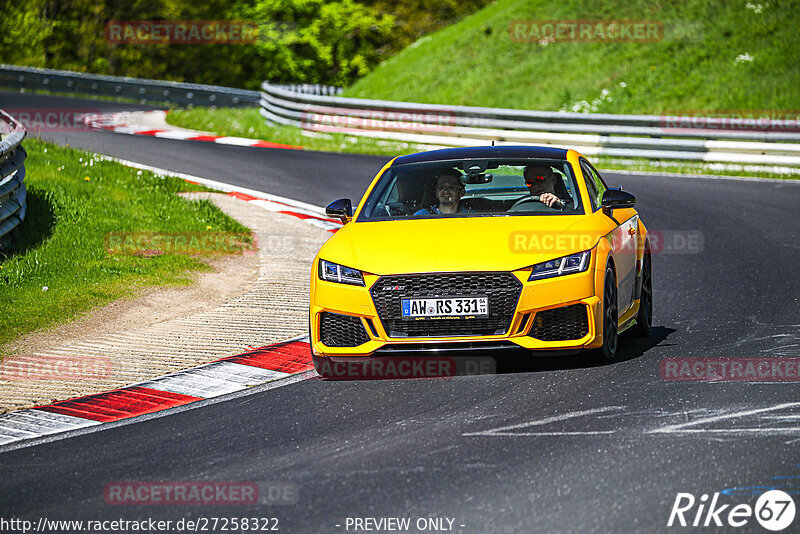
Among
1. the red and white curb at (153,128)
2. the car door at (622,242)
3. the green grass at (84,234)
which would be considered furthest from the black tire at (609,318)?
the red and white curb at (153,128)

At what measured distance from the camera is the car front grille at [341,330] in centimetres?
789

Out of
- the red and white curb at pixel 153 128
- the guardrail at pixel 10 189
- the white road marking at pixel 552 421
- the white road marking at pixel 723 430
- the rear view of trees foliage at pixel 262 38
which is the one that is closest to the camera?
the white road marking at pixel 723 430

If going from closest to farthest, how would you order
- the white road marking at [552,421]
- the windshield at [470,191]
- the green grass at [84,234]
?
1. the white road marking at [552,421]
2. the windshield at [470,191]
3. the green grass at [84,234]

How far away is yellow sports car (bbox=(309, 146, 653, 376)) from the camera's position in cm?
768

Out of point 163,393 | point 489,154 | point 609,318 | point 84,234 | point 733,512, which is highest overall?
point 489,154

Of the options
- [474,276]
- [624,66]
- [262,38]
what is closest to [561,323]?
[474,276]

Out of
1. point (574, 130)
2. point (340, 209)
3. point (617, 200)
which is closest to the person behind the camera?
point (617, 200)

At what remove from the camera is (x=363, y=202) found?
29.7 feet

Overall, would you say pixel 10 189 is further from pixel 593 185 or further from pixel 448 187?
pixel 593 185

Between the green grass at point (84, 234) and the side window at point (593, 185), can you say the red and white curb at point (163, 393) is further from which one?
the side window at point (593, 185)

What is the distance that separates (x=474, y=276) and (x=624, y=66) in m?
27.3

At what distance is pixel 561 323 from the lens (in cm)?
775

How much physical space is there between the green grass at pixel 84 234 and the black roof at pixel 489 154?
3.43 meters

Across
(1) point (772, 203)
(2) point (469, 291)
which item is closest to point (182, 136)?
(1) point (772, 203)
